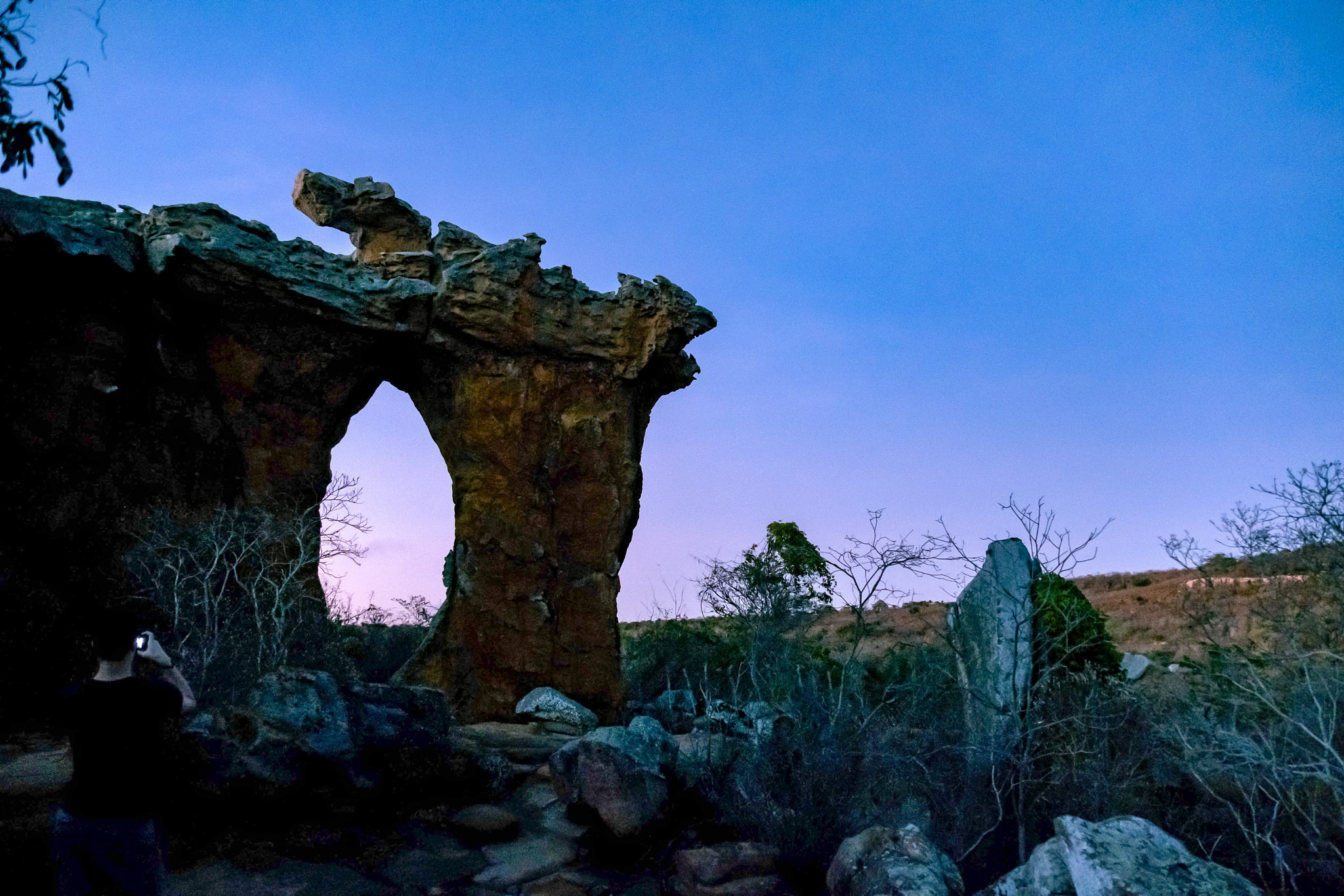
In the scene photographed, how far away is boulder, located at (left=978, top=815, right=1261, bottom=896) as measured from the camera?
13.1 ft

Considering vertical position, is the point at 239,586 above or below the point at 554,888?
above

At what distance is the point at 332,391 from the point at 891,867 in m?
9.62

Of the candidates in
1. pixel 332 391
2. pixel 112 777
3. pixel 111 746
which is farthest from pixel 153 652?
pixel 332 391

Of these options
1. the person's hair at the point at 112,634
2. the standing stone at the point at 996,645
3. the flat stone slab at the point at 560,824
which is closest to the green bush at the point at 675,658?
the flat stone slab at the point at 560,824

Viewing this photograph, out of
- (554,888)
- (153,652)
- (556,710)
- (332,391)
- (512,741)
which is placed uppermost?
(332,391)

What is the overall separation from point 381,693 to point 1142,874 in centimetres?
511

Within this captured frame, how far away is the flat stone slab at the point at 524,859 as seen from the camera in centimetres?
545

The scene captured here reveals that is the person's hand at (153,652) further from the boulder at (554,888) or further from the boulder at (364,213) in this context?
the boulder at (364,213)

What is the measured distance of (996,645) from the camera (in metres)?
6.43

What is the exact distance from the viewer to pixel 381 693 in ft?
21.7

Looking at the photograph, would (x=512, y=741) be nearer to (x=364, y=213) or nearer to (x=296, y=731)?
(x=296, y=731)

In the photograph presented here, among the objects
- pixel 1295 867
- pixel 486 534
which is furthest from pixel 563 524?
pixel 1295 867

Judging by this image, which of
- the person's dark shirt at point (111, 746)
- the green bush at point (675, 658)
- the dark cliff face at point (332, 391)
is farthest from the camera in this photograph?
the green bush at point (675, 658)

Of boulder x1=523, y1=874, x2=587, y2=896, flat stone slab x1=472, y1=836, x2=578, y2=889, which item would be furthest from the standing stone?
flat stone slab x1=472, y1=836, x2=578, y2=889
